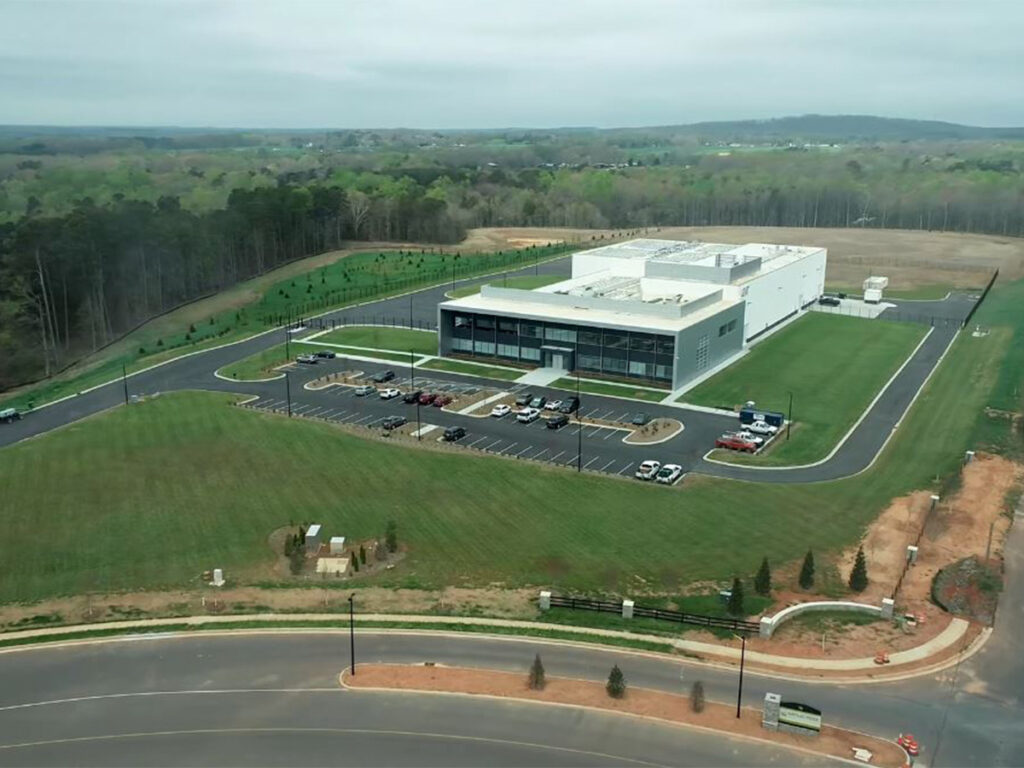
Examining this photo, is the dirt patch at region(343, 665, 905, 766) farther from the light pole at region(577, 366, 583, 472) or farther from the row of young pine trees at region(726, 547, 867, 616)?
the light pole at region(577, 366, 583, 472)

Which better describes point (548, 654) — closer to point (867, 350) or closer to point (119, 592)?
point (119, 592)

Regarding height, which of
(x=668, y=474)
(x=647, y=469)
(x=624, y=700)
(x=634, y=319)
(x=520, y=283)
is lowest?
(x=624, y=700)

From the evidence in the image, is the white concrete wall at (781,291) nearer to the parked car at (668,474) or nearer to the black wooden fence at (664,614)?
the parked car at (668,474)

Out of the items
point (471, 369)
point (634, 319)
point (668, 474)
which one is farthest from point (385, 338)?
point (668, 474)

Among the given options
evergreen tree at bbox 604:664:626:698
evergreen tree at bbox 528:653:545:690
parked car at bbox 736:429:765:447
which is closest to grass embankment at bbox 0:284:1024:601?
parked car at bbox 736:429:765:447

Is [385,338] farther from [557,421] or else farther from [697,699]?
[697,699]

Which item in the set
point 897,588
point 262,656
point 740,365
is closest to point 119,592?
point 262,656
